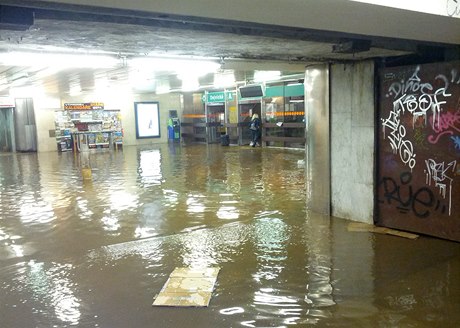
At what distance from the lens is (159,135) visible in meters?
25.4

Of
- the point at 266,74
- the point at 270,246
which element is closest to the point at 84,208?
the point at 270,246

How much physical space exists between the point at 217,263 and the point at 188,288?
2.55ft

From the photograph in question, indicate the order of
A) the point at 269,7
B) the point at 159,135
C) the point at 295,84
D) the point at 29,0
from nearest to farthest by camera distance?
the point at 29,0 < the point at 269,7 < the point at 295,84 < the point at 159,135

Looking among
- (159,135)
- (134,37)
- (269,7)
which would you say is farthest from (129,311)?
(159,135)

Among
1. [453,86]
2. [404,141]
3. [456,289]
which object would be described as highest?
[453,86]

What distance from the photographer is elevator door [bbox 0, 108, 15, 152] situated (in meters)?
22.2

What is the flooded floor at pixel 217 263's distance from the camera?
11.8 ft

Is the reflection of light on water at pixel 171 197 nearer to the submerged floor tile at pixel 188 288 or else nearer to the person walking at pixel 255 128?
the submerged floor tile at pixel 188 288

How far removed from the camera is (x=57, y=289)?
4223 mm

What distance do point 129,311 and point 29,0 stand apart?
2627 mm

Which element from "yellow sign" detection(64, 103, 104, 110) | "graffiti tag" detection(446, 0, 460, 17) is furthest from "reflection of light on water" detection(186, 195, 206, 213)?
"yellow sign" detection(64, 103, 104, 110)

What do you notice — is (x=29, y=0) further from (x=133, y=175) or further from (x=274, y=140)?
(x=274, y=140)

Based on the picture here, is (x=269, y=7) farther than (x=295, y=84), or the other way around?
(x=295, y=84)

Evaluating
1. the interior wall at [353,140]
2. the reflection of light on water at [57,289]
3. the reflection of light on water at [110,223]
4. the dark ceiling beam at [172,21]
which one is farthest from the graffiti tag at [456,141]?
the reflection of light on water at [110,223]
